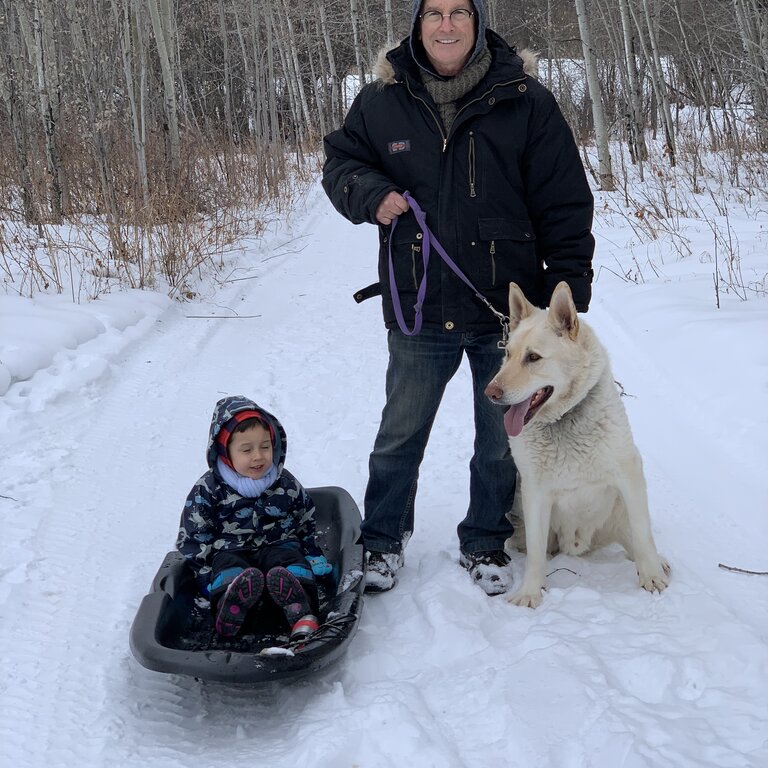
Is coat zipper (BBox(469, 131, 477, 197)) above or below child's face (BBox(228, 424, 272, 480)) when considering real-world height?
above

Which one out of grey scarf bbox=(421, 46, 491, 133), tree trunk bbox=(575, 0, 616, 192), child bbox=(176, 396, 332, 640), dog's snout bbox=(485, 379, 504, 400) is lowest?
child bbox=(176, 396, 332, 640)

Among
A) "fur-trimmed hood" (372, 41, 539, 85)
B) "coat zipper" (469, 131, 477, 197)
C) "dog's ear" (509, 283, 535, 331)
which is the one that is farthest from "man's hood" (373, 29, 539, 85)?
"dog's ear" (509, 283, 535, 331)

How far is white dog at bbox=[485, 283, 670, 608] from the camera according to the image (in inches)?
104

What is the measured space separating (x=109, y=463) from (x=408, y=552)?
1.71 m

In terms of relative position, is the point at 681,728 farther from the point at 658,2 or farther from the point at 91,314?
the point at 658,2

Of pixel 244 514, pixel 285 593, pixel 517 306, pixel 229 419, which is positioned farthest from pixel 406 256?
pixel 285 593

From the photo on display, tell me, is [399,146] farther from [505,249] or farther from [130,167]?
[130,167]

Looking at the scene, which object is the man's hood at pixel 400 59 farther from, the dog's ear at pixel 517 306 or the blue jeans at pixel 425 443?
the blue jeans at pixel 425 443

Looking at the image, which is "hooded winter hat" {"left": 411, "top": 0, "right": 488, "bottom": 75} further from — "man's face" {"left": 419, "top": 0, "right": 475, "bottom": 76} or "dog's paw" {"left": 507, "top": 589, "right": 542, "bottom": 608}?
"dog's paw" {"left": 507, "top": 589, "right": 542, "bottom": 608}

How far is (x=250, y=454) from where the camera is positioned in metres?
2.88

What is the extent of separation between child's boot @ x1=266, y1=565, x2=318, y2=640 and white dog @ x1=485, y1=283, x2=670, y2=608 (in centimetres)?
81

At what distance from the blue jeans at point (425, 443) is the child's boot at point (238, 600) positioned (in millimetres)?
583

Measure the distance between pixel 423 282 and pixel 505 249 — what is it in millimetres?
319

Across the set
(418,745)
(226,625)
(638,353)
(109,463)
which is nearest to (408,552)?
(226,625)
